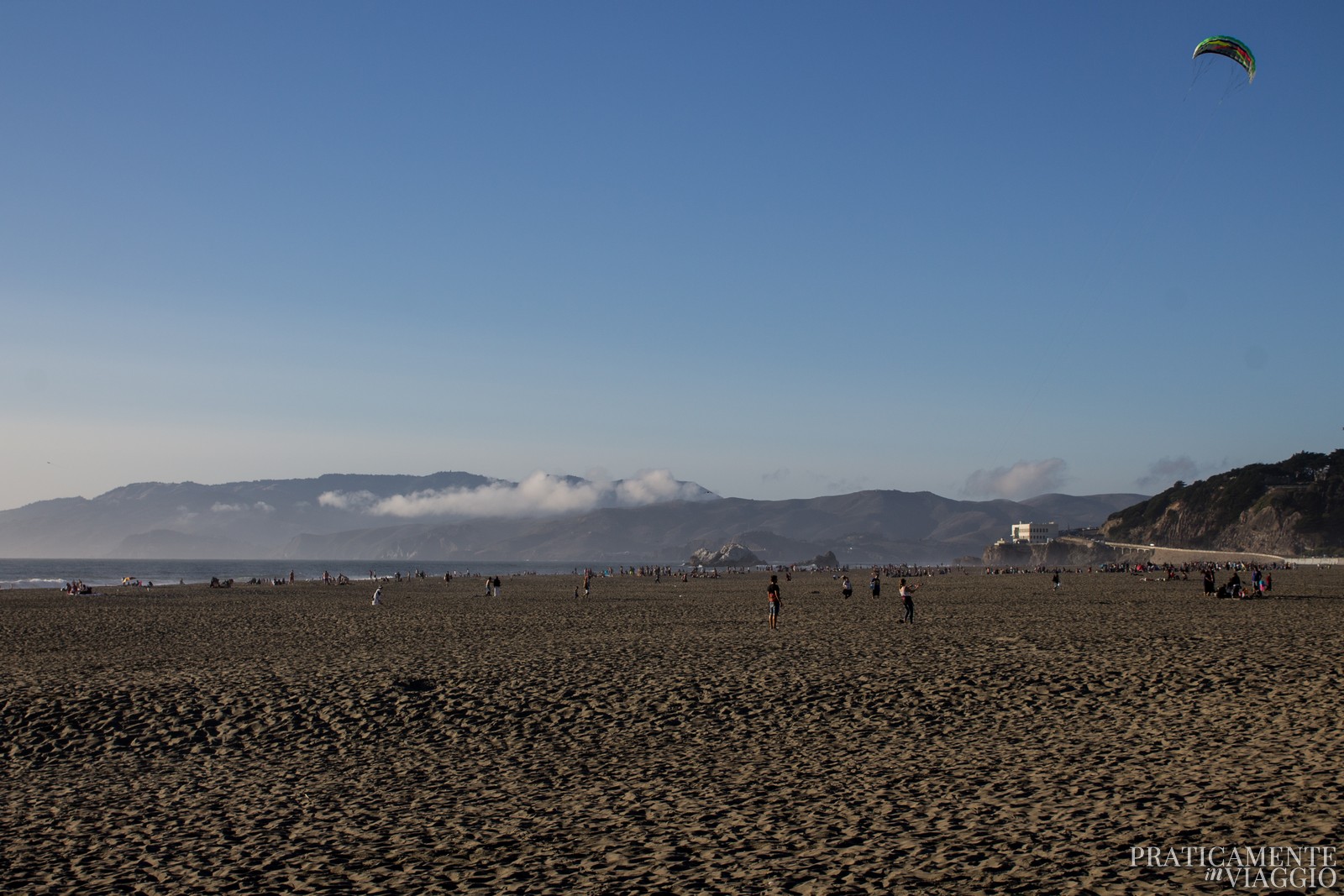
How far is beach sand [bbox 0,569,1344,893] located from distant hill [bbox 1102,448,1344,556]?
11656 centimetres

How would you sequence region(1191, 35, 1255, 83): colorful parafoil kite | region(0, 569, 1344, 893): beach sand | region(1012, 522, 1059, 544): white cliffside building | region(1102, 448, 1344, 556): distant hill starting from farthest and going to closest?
1. region(1012, 522, 1059, 544): white cliffside building
2. region(1102, 448, 1344, 556): distant hill
3. region(1191, 35, 1255, 83): colorful parafoil kite
4. region(0, 569, 1344, 893): beach sand

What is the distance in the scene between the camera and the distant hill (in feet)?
387

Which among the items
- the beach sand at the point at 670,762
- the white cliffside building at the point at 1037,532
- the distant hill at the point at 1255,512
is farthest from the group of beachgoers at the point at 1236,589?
the white cliffside building at the point at 1037,532

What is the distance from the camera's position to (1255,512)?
417 ft

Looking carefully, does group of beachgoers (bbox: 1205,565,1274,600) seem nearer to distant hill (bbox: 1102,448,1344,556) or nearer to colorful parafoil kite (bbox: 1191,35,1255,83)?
colorful parafoil kite (bbox: 1191,35,1255,83)

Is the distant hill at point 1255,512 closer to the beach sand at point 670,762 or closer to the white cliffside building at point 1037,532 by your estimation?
the white cliffside building at point 1037,532

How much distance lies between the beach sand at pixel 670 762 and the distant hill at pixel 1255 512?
4589 inches

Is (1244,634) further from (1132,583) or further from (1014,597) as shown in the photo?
(1132,583)

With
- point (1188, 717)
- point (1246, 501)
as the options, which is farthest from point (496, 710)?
point (1246, 501)

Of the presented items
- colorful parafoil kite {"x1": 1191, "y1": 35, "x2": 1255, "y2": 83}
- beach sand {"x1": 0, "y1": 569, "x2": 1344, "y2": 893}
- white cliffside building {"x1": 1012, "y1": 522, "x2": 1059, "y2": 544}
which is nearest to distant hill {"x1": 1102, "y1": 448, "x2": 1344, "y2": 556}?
white cliffside building {"x1": 1012, "y1": 522, "x2": 1059, "y2": 544}

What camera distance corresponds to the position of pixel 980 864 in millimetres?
6703

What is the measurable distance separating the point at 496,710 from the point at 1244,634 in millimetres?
18000

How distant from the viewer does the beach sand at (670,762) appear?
698 centimetres

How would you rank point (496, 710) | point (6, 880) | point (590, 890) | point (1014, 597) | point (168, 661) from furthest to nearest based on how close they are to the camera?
1. point (1014, 597)
2. point (168, 661)
3. point (496, 710)
4. point (6, 880)
5. point (590, 890)
